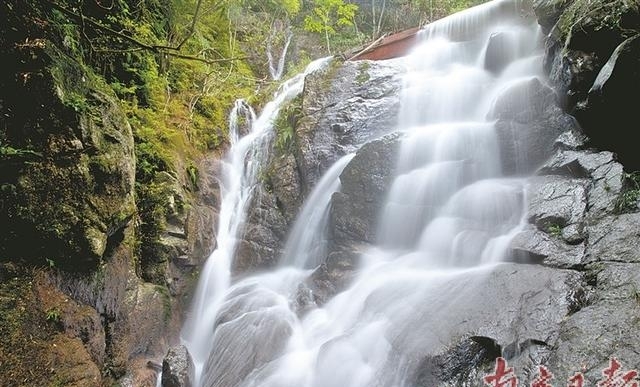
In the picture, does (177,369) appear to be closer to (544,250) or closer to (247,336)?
(247,336)

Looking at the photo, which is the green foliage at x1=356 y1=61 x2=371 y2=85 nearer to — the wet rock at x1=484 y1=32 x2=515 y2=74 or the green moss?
the wet rock at x1=484 y1=32 x2=515 y2=74

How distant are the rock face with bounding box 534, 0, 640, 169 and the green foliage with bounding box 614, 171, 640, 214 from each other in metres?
0.45

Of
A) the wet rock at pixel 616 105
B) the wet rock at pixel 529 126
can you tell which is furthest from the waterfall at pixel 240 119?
the wet rock at pixel 616 105

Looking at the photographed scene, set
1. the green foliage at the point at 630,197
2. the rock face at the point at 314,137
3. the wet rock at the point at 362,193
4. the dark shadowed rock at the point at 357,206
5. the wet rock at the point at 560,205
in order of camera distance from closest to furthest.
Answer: the green foliage at the point at 630,197
the wet rock at the point at 560,205
the dark shadowed rock at the point at 357,206
the wet rock at the point at 362,193
the rock face at the point at 314,137

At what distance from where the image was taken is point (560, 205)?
5012 mm

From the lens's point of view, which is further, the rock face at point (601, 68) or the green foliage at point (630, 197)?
the rock face at point (601, 68)

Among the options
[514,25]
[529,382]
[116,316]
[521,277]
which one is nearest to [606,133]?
[521,277]

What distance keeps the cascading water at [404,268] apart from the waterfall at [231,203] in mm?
34

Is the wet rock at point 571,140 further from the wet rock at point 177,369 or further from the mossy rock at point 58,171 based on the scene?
the mossy rock at point 58,171

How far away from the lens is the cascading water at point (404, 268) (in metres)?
4.32

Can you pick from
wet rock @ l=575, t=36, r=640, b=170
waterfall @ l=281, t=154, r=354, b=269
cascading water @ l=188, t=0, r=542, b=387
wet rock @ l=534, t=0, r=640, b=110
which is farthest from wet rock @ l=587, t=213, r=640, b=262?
waterfall @ l=281, t=154, r=354, b=269

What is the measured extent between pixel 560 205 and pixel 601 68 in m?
2.27

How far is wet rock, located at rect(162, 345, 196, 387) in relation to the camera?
4.71m

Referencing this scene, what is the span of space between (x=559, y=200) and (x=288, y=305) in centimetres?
401
